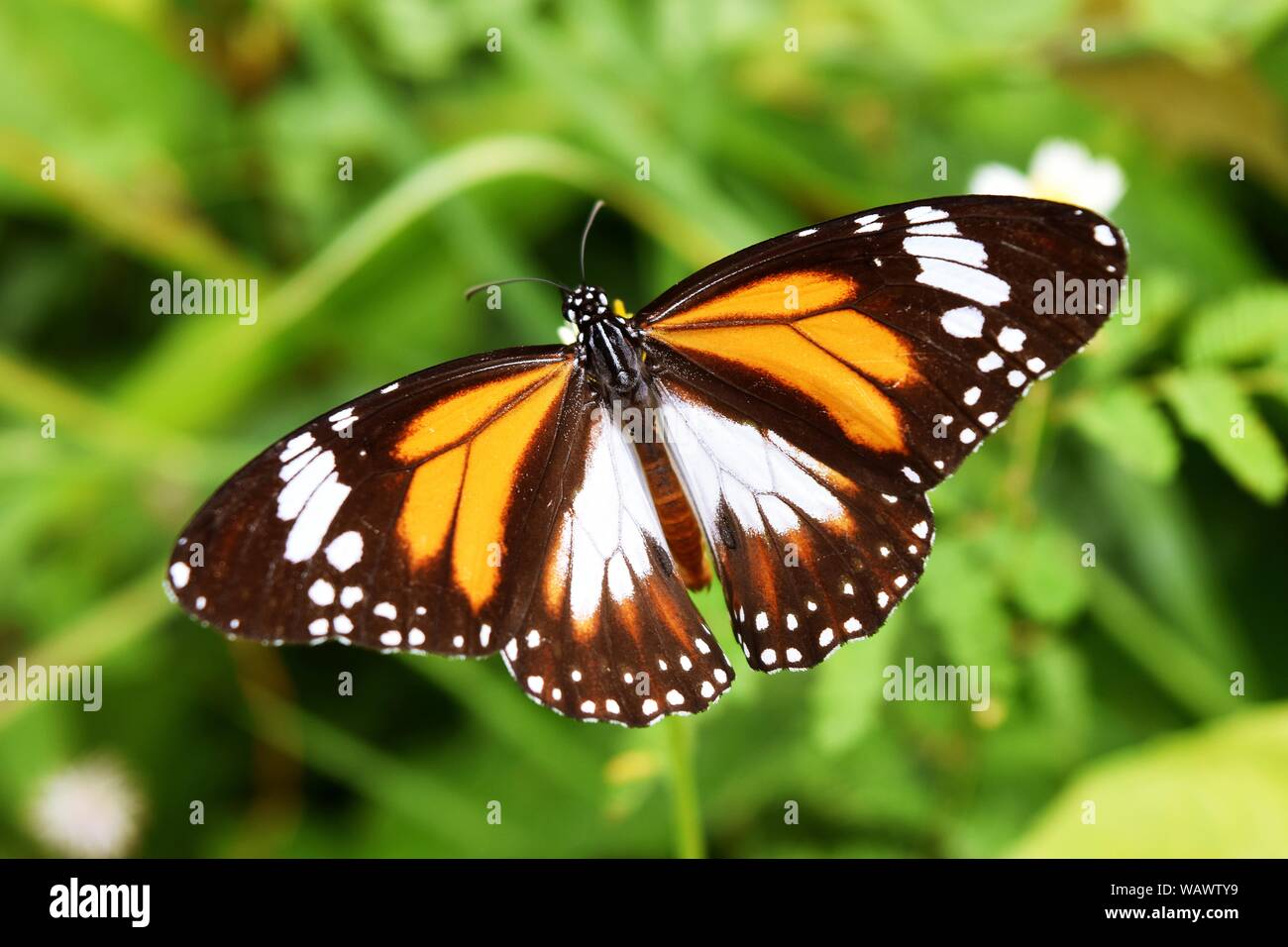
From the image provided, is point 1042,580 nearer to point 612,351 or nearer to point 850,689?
point 850,689

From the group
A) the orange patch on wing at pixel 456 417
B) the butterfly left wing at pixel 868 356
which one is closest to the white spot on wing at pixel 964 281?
the butterfly left wing at pixel 868 356

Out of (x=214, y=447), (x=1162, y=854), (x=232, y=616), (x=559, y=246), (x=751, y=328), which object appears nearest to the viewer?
(x=232, y=616)

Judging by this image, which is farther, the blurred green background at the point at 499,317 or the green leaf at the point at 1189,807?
the blurred green background at the point at 499,317

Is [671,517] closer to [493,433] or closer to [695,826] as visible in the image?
[493,433]

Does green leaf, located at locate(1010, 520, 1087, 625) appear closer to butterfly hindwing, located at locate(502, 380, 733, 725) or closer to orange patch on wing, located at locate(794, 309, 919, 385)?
orange patch on wing, located at locate(794, 309, 919, 385)

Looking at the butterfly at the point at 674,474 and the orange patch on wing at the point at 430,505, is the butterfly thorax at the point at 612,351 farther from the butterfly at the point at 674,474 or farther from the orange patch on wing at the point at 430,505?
the orange patch on wing at the point at 430,505

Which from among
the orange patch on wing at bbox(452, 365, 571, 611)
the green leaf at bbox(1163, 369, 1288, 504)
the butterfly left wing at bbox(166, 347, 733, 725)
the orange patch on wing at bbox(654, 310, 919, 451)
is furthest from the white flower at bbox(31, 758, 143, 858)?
the green leaf at bbox(1163, 369, 1288, 504)
